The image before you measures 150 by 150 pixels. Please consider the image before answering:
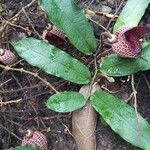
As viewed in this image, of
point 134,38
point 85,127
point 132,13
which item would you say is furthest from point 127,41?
point 85,127

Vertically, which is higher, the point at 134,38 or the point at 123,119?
the point at 134,38

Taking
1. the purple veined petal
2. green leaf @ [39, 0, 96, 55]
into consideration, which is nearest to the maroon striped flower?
the purple veined petal

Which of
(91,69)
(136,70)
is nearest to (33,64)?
(91,69)

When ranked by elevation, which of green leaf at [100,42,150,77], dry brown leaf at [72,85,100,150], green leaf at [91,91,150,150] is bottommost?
dry brown leaf at [72,85,100,150]

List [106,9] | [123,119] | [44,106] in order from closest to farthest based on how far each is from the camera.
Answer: [123,119] < [44,106] < [106,9]

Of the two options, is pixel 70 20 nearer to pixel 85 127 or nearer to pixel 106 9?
pixel 106 9

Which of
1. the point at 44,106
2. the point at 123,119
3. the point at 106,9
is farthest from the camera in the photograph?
Answer: the point at 106,9

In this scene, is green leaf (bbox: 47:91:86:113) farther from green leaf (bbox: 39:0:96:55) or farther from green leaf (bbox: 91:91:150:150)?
green leaf (bbox: 39:0:96:55)
